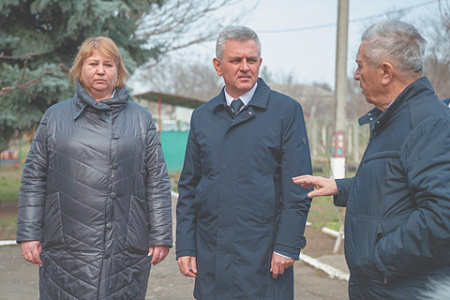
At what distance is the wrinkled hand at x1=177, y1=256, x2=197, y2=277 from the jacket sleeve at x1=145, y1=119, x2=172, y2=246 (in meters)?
0.46

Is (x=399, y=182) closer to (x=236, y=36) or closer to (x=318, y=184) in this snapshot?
(x=318, y=184)

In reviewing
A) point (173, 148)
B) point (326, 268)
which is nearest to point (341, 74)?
point (326, 268)

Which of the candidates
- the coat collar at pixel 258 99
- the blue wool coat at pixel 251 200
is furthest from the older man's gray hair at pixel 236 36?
the blue wool coat at pixel 251 200

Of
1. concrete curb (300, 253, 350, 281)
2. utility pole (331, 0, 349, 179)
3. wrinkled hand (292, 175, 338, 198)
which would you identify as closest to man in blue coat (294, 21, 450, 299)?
wrinkled hand (292, 175, 338, 198)

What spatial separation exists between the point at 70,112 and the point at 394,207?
2.22 meters

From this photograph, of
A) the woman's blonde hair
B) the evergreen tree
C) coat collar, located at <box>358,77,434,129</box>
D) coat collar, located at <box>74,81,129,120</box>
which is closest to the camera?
coat collar, located at <box>358,77,434,129</box>

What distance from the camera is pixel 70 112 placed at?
135 inches

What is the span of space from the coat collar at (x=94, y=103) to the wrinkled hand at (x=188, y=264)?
42.8 inches

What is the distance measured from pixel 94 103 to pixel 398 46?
2.00 metres

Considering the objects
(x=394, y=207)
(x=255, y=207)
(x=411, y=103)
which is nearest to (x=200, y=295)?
(x=255, y=207)

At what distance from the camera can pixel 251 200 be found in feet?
9.15

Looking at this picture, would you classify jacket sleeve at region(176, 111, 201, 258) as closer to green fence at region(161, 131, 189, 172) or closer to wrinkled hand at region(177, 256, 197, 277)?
wrinkled hand at region(177, 256, 197, 277)

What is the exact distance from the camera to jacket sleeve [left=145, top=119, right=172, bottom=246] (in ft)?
11.2

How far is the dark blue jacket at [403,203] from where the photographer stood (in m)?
1.86
